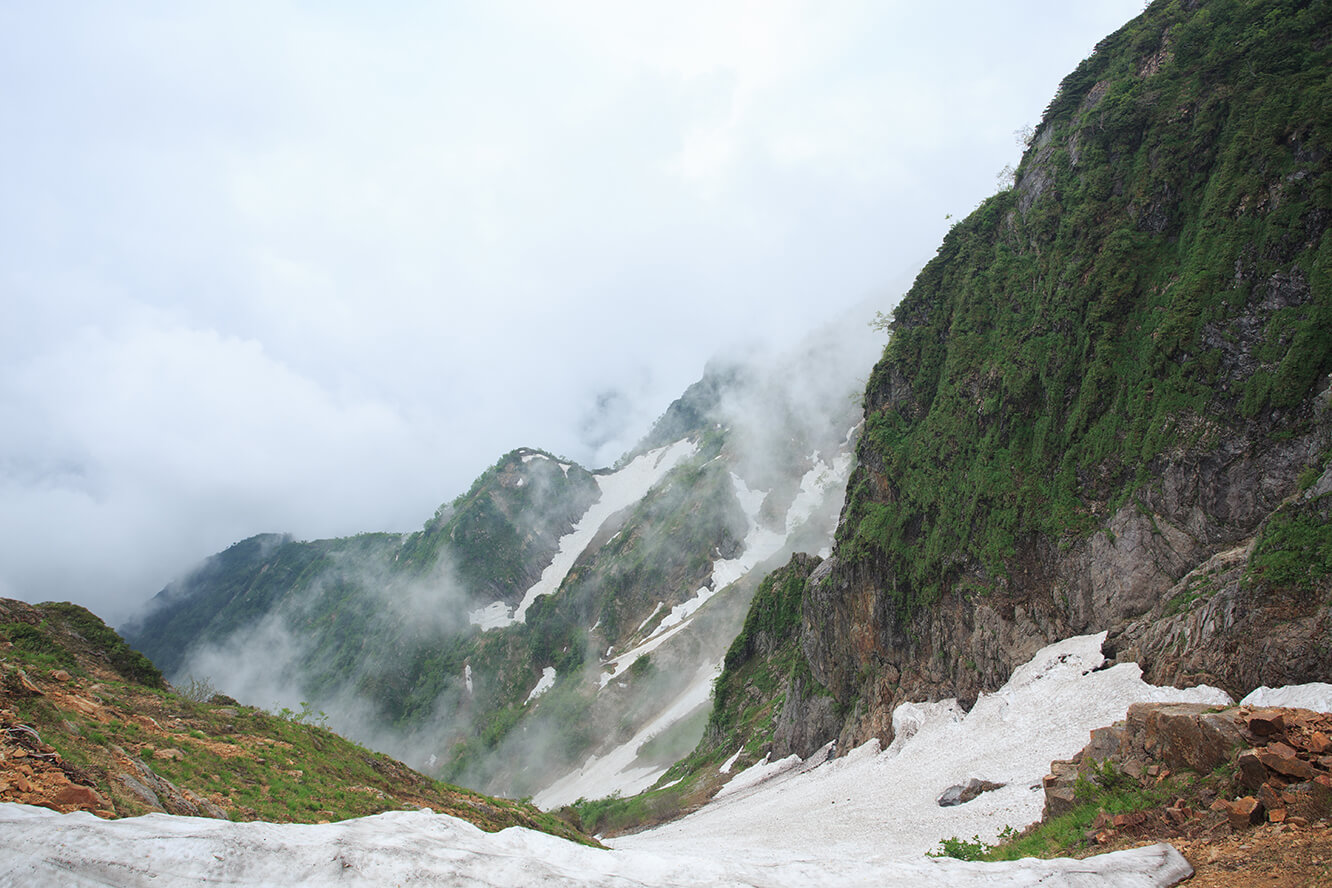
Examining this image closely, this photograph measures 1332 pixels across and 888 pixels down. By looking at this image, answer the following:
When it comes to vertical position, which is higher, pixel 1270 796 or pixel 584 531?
pixel 584 531

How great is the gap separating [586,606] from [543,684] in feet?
63.8

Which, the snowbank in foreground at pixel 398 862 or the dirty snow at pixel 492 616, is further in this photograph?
the dirty snow at pixel 492 616

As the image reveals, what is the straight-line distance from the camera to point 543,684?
129 metres

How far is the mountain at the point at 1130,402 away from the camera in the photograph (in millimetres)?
24016

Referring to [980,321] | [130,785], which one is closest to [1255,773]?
[130,785]

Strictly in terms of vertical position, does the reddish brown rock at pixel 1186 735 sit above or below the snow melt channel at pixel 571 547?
below

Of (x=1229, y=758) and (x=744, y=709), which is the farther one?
(x=744, y=709)

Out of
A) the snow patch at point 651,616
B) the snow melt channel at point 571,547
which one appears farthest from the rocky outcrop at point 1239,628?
the snow melt channel at point 571,547

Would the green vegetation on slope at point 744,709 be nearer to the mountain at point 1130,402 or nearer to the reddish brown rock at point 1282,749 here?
the mountain at point 1130,402

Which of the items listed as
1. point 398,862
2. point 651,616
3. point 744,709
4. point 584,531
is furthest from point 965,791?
point 584,531

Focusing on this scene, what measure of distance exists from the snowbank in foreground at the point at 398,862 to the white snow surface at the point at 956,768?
8.11 m

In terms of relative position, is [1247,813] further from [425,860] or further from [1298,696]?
[425,860]

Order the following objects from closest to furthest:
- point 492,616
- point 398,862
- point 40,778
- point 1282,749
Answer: point 398,862
point 40,778
point 1282,749
point 492,616

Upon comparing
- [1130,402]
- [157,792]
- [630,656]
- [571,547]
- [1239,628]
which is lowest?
[1239,628]
